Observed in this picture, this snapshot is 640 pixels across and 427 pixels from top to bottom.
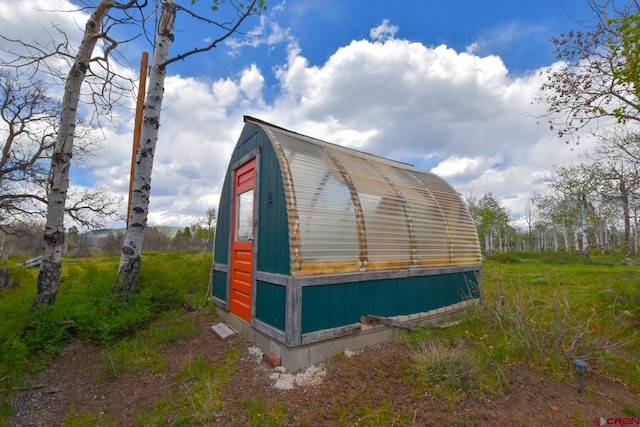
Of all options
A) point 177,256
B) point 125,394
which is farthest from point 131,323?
point 177,256

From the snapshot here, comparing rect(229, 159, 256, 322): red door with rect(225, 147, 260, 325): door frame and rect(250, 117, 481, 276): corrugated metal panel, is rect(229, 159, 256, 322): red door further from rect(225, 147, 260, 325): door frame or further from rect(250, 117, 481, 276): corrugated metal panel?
rect(250, 117, 481, 276): corrugated metal panel

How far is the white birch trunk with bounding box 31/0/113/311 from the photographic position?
5008mm

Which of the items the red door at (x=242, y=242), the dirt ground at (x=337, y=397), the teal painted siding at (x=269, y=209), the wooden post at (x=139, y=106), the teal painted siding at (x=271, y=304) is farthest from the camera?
the wooden post at (x=139, y=106)

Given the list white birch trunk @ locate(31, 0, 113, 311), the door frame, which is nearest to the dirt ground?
the door frame

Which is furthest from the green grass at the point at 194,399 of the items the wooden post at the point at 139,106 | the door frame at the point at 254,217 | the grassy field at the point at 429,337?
the wooden post at the point at 139,106

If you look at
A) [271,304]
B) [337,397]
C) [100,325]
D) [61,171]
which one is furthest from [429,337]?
[61,171]

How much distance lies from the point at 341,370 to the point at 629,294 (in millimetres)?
6405

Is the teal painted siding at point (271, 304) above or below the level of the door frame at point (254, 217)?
below

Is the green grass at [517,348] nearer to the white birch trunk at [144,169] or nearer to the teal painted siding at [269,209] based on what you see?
the teal painted siding at [269,209]

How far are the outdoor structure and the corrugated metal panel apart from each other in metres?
0.02

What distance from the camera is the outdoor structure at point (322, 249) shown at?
13.9 feet

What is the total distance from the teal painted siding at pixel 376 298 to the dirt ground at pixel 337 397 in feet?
2.09

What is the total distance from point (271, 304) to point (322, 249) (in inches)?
46.8

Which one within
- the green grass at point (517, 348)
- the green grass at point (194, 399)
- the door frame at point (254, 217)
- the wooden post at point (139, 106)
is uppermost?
the wooden post at point (139, 106)
